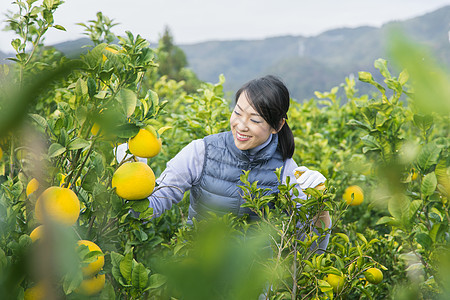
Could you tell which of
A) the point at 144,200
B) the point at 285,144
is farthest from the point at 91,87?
the point at 285,144

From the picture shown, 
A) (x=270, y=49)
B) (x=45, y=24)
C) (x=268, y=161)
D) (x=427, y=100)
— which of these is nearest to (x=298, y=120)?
(x=268, y=161)

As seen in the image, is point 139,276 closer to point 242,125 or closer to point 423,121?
point 423,121

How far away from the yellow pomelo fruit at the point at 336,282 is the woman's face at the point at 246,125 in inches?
25.9

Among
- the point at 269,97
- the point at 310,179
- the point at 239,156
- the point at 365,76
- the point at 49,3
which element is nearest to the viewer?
the point at 49,3

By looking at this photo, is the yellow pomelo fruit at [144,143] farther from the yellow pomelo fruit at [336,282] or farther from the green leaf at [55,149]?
the yellow pomelo fruit at [336,282]

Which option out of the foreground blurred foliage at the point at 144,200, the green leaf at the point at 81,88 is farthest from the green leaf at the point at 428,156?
the green leaf at the point at 81,88

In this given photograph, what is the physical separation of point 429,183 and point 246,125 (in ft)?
2.67

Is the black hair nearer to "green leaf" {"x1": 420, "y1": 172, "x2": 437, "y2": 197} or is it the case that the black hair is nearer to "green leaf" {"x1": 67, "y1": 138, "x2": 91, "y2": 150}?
"green leaf" {"x1": 420, "y1": 172, "x2": 437, "y2": 197}

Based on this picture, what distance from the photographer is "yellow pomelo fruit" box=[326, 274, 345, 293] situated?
95 cm

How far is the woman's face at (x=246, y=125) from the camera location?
154cm

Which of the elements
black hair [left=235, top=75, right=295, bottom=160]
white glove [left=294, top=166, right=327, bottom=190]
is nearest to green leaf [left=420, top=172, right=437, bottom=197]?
white glove [left=294, top=166, right=327, bottom=190]

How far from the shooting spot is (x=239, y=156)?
163 cm

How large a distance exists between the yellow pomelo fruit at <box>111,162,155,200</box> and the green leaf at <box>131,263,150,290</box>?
0.60 ft

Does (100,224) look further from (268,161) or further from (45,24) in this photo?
(268,161)
